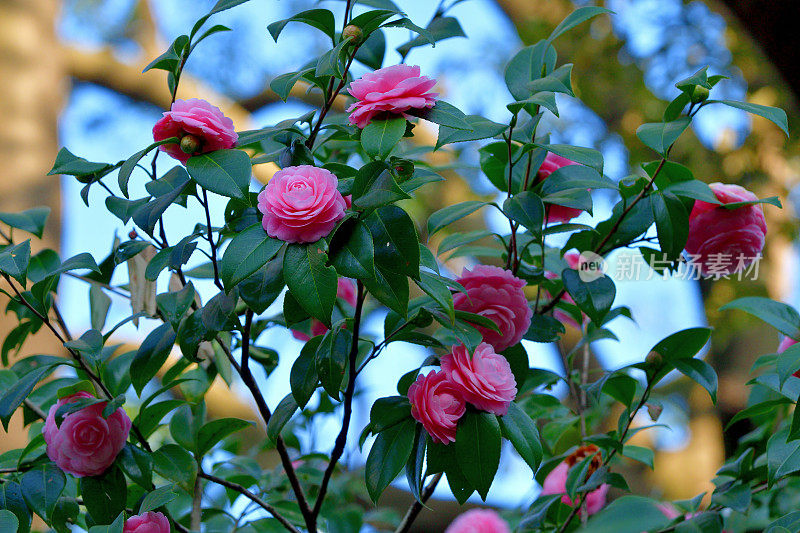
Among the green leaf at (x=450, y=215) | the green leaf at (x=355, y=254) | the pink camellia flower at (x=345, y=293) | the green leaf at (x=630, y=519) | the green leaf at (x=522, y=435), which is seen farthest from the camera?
the pink camellia flower at (x=345, y=293)

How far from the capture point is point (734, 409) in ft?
9.37

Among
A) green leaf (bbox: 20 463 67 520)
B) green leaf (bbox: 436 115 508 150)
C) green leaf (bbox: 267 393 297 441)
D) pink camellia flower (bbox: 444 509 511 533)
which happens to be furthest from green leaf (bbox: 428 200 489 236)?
green leaf (bbox: 20 463 67 520)

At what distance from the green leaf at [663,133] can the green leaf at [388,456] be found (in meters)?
0.33

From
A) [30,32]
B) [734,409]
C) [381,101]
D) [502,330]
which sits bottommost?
[734,409]

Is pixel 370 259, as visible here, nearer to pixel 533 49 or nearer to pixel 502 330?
pixel 502 330

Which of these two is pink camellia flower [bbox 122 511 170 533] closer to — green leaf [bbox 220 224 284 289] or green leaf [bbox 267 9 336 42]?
green leaf [bbox 220 224 284 289]

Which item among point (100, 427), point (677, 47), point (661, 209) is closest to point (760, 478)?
point (661, 209)

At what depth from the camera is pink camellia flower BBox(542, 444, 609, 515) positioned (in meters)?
0.89

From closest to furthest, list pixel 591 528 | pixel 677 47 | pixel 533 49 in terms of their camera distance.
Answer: pixel 591 528, pixel 533 49, pixel 677 47

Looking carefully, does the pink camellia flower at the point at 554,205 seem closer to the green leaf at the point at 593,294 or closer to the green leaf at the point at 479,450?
the green leaf at the point at 593,294

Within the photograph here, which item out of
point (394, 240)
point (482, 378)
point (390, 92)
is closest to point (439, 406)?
point (482, 378)

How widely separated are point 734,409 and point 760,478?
7.56ft

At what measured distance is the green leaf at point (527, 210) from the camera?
651 millimetres

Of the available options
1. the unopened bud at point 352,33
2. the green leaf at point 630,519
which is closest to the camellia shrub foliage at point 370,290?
the unopened bud at point 352,33
